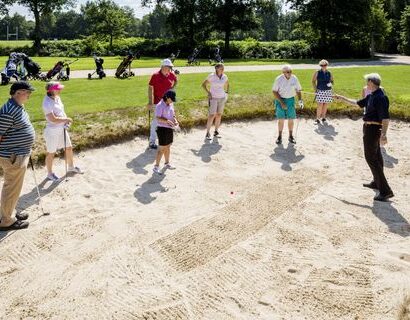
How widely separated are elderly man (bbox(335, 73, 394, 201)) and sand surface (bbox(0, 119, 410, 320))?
0.41 metres

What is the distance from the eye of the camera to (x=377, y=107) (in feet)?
28.5

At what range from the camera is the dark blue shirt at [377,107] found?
859 centimetres

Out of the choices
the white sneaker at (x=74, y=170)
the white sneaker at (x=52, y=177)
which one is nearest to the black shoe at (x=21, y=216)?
the white sneaker at (x=52, y=177)

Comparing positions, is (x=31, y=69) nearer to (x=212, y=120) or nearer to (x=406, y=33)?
(x=212, y=120)

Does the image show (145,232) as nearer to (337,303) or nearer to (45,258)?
(45,258)

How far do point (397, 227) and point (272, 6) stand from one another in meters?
50.2

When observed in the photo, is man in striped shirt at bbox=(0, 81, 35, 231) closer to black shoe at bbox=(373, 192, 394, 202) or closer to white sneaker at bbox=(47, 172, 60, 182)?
white sneaker at bbox=(47, 172, 60, 182)

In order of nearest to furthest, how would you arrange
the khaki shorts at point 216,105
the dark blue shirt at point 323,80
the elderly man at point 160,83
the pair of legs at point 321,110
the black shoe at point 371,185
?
the black shoe at point 371,185, the elderly man at point 160,83, the khaki shorts at point 216,105, the dark blue shirt at point 323,80, the pair of legs at point 321,110

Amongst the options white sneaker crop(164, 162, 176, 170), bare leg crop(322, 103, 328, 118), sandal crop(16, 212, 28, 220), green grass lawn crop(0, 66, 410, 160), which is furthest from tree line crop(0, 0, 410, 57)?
sandal crop(16, 212, 28, 220)

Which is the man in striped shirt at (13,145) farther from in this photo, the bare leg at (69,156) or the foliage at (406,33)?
the foliage at (406,33)

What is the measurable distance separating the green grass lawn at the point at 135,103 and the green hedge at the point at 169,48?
2645 centimetres

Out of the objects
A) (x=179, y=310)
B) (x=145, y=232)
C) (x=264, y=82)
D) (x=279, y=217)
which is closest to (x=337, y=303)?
(x=179, y=310)

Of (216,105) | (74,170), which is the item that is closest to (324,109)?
(216,105)

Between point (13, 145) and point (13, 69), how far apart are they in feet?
49.5
